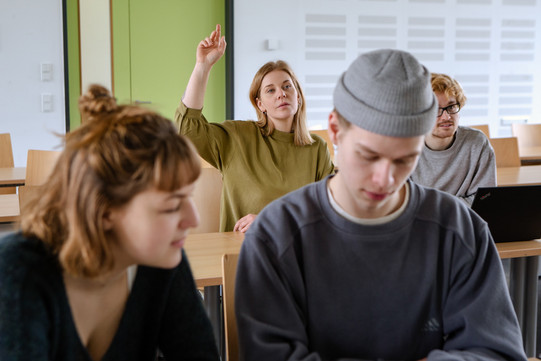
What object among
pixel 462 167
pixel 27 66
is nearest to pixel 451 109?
pixel 462 167

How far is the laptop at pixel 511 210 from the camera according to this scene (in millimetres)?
2025

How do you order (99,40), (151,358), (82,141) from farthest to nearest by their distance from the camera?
(99,40)
(151,358)
(82,141)

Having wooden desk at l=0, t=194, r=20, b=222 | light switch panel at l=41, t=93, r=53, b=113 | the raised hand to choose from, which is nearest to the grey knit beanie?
the raised hand

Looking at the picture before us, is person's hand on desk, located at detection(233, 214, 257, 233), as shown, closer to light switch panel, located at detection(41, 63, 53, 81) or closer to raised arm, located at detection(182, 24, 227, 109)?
raised arm, located at detection(182, 24, 227, 109)

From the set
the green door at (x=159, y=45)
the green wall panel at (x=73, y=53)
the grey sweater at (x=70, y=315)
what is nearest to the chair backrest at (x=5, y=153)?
the green wall panel at (x=73, y=53)

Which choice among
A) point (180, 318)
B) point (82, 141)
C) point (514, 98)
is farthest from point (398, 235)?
point (514, 98)

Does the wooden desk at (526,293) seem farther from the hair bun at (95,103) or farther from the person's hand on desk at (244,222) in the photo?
the hair bun at (95,103)

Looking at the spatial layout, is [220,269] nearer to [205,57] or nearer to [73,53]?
[205,57]

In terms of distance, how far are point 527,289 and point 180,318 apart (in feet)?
6.29

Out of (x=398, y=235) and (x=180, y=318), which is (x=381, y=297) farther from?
(x=180, y=318)

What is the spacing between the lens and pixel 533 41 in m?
6.84

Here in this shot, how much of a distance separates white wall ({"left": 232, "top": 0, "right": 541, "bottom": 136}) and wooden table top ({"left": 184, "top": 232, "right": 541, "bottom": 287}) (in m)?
3.66

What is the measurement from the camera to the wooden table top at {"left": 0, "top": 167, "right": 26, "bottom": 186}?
3559 mm

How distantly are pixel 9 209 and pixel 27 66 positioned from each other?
118 inches
